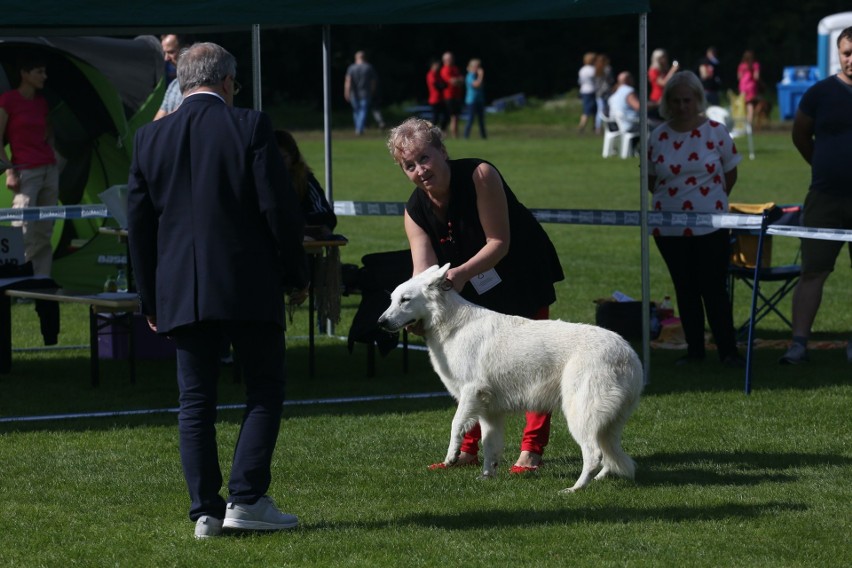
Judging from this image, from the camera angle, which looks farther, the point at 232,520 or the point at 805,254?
the point at 805,254

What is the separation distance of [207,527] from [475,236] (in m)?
1.86

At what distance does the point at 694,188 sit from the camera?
29.6 feet

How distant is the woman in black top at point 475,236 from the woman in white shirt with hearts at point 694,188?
2.64 meters

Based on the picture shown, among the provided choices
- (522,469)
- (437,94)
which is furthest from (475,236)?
(437,94)

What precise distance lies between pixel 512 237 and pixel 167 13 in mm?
2413

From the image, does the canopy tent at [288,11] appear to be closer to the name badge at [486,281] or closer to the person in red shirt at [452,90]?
the name badge at [486,281]

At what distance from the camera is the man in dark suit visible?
16.0 ft

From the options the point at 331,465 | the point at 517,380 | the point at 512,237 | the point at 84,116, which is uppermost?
the point at 84,116

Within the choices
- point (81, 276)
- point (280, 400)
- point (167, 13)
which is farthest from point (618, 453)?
point (81, 276)

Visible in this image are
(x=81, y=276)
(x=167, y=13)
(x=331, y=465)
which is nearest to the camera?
(x=331, y=465)

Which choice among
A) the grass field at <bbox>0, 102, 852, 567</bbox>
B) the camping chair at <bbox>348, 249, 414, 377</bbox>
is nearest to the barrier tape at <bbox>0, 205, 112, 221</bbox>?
the grass field at <bbox>0, 102, 852, 567</bbox>

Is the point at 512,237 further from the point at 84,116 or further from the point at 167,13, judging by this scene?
the point at 84,116

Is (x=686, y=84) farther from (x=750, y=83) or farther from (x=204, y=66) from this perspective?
(x=750, y=83)

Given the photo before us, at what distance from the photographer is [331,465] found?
21.5 ft
